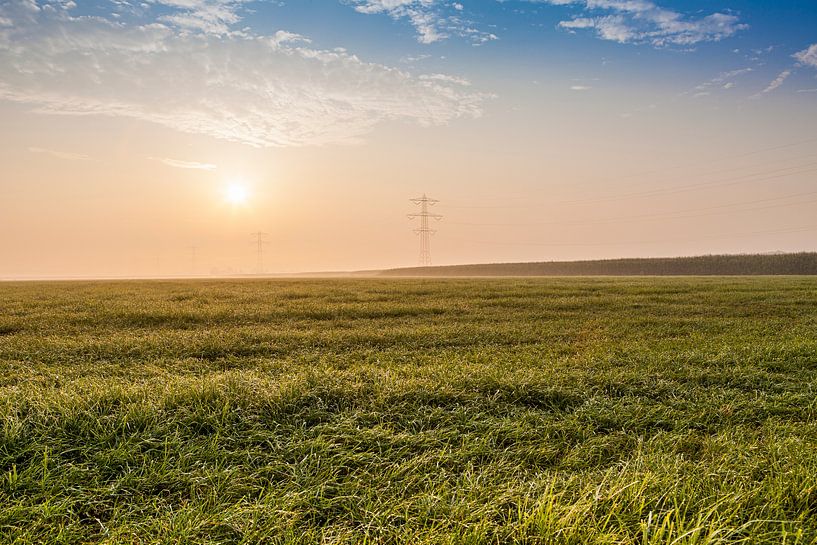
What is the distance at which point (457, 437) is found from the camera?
461 centimetres

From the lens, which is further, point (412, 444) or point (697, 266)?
point (697, 266)

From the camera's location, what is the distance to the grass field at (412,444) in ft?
10.2

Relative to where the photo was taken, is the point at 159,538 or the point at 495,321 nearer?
the point at 159,538

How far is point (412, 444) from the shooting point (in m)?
4.43

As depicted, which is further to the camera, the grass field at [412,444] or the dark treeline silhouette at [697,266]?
the dark treeline silhouette at [697,266]

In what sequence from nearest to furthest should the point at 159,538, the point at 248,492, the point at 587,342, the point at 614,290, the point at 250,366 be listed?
1. the point at 159,538
2. the point at 248,492
3. the point at 250,366
4. the point at 587,342
5. the point at 614,290

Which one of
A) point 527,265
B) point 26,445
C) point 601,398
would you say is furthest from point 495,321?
point 527,265

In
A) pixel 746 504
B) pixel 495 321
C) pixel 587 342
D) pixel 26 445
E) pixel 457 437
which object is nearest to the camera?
pixel 746 504

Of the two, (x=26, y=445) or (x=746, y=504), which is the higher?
(x=26, y=445)

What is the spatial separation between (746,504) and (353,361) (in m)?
5.89

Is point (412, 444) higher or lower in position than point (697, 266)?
lower

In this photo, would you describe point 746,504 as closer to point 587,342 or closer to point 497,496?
point 497,496

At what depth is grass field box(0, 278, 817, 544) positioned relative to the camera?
3.10 meters

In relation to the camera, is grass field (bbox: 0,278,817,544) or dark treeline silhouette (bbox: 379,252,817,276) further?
dark treeline silhouette (bbox: 379,252,817,276)
